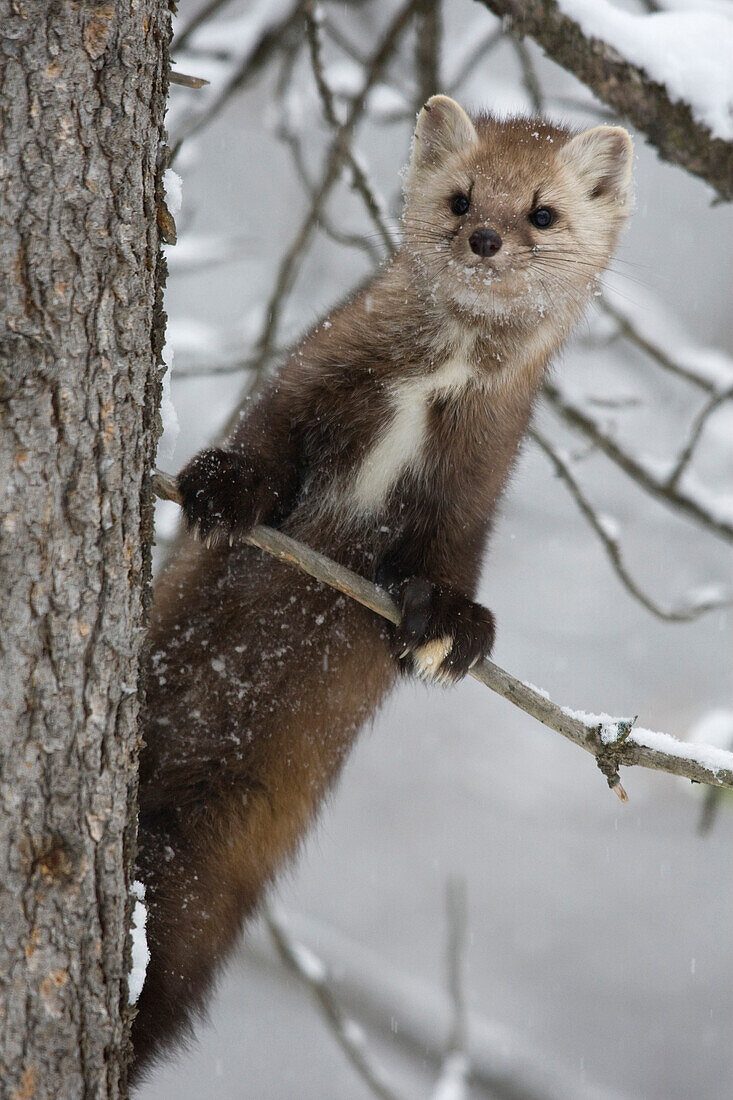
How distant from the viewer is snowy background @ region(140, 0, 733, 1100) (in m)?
6.89

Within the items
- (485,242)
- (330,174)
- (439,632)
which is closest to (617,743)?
(439,632)

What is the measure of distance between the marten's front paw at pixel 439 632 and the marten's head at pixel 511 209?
869 millimetres

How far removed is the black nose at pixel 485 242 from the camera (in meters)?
3.31

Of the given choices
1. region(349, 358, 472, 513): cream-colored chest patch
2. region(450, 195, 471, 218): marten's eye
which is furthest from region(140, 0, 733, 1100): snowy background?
region(349, 358, 472, 513): cream-colored chest patch

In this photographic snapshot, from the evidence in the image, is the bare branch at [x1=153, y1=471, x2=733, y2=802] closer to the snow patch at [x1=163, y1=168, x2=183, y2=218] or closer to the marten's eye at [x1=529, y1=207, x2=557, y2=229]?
the snow patch at [x1=163, y1=168, x2=183, y2=218]

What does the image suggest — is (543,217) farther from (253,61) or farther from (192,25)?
(253,61)

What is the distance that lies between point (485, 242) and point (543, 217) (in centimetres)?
38

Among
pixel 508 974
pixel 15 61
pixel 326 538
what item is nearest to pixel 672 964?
pixel 508 974

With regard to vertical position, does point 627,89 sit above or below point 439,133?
above

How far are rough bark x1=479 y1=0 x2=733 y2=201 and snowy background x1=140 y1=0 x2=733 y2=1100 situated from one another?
6.41ft

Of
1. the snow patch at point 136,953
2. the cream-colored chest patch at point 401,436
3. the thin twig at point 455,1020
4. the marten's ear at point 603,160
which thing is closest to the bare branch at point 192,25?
the marten's ear at point 603,160

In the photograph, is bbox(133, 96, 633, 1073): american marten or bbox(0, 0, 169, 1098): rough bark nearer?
bbox(0, 0, 169, 1098): rough bark

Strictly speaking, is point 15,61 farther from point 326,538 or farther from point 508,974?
point 508,974

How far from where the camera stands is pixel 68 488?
210 cm
